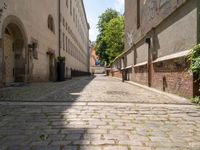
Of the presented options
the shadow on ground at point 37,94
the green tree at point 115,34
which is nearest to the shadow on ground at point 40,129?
the shadow on ground at point 37,94

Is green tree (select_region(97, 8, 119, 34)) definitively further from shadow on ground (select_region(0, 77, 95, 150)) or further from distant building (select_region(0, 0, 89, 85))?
shadow on ground (select_region(0, 77, 95, 150))

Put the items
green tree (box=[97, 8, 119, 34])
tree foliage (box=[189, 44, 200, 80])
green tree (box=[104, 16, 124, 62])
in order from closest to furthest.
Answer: tree foliage (box=[189, 44, 200, 80]), green tree (box=[104, 16, 124, 62]), green tree (box=[97, 8, 119, 34])

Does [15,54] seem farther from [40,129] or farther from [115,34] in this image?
[115,34]

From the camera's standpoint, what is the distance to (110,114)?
582 centimetres

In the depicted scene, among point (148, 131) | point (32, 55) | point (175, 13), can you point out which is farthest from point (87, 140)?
point (32, 55)

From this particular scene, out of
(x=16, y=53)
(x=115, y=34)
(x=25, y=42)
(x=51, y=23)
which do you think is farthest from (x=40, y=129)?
(x=115, y=34)

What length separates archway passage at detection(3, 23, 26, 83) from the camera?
45.9 ft

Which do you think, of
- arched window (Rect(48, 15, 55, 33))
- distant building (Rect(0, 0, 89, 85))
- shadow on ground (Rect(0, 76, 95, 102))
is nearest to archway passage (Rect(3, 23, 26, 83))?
distant building (Rect(0, 0, 89, 85))

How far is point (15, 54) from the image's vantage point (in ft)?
48.1

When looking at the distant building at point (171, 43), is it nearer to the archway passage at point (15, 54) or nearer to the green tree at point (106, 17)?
the archway passage at point (15, 54)

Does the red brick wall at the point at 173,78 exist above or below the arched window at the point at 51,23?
below

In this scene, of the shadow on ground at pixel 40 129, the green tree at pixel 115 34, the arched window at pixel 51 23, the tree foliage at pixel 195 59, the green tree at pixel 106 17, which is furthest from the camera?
the green tree at pixel 106 17

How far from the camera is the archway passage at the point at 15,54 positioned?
14.0 m

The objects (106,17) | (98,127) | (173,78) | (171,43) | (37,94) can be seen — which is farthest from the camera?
(106,17)
